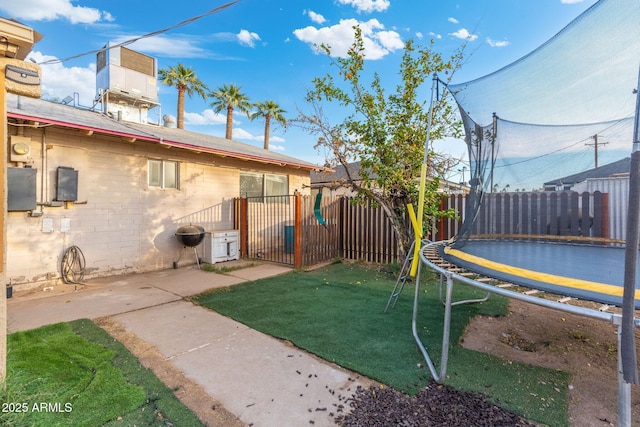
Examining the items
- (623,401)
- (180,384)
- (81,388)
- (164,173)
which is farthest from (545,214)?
(164,173)

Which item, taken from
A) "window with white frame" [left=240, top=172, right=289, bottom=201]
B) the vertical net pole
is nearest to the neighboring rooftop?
the vertical net pole

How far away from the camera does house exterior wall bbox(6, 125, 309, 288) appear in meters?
5.04

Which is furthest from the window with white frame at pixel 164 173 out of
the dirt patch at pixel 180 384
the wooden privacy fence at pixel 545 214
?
the wooden privacy fence at pixel 545 214

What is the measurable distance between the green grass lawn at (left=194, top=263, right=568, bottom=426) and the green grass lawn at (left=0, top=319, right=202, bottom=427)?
1.29m

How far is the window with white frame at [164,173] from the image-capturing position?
6.69 m

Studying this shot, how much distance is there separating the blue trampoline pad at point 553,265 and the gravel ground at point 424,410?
88cm

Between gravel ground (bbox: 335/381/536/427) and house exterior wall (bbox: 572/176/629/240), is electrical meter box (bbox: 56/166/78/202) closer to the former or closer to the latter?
gravel ground (bbox: 335/381/536/427)

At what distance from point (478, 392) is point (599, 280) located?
1158 mm

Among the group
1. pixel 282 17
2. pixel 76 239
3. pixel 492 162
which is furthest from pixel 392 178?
pixel 76 239

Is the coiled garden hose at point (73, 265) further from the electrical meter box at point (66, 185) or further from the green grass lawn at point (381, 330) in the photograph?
the green grass lawn at point (381, 330)

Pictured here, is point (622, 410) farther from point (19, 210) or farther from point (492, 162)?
point (19, 210)

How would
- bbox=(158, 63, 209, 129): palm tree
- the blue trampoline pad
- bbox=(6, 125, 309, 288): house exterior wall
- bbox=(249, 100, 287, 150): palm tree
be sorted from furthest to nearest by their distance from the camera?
bbox=(249, 100, 287, 150): palm tree
bbox=(158, 63, 209, 129): palm tree
bbox=(6, 125, 309, 288): house exterior wall
the blue trampoline pad

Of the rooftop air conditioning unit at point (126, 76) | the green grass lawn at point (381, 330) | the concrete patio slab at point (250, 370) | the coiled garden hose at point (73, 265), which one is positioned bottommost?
the concrete patio slab at point (250, 370)

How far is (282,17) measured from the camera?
6965 mm
